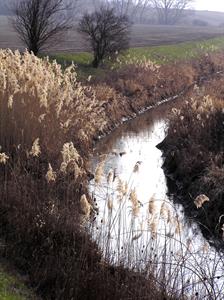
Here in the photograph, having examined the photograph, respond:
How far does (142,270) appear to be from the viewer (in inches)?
286

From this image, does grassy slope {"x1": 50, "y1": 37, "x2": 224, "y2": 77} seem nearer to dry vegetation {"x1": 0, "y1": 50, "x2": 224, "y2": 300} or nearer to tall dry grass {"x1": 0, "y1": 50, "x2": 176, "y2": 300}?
dry vegetation {"x1": 0, "y1": 50, "x2": 224, "y2": 300}

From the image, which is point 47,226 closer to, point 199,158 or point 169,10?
point 199,158

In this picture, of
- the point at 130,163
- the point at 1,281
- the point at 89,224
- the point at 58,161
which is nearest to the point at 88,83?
the point at 130,163

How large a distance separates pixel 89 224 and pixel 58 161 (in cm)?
327

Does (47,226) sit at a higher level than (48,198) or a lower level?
lower

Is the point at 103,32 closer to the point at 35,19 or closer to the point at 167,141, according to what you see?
the point at 35,19

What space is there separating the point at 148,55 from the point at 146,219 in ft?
95.7

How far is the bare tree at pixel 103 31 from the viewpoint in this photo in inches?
1097

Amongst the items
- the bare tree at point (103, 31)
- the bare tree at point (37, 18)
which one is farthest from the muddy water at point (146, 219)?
the bare tree at point (37, 18)

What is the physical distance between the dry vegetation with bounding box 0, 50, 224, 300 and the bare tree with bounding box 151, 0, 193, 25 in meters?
104

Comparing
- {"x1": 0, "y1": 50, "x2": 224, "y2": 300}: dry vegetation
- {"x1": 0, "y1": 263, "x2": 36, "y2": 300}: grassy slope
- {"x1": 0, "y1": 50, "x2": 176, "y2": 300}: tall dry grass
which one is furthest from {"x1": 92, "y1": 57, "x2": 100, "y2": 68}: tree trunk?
{"x1": 0, "y1": 263, "x2": 36, "y2": 300}: grassy slope

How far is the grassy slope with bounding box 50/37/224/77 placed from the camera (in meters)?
27.5

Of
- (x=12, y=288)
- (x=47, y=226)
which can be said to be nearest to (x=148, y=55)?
(x=47, y=226)

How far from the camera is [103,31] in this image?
91.6ft
